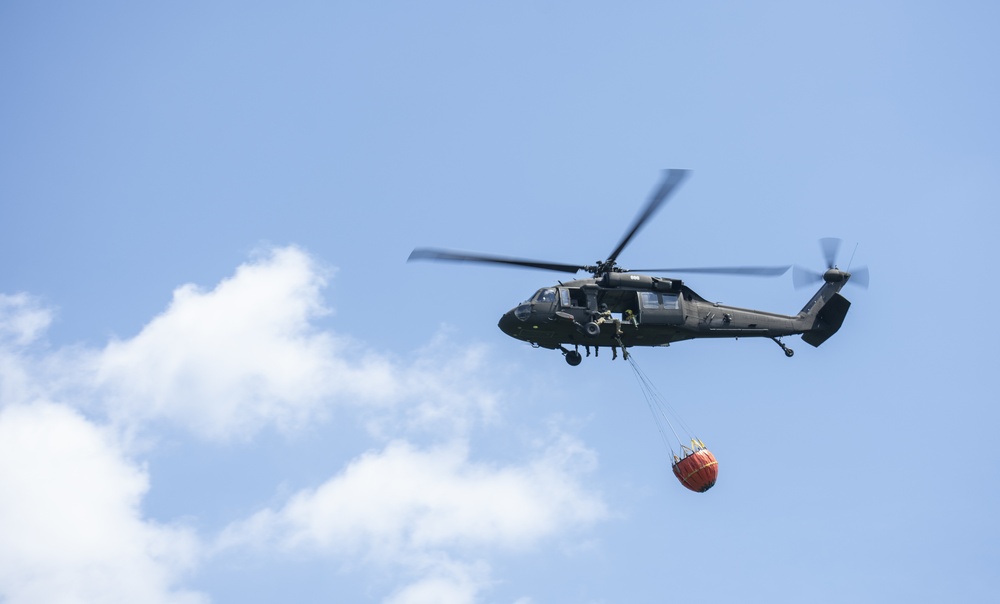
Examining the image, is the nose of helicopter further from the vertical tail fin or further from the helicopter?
the vertical tail fin

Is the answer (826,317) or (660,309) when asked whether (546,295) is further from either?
(826,317)

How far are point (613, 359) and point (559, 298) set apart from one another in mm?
2991

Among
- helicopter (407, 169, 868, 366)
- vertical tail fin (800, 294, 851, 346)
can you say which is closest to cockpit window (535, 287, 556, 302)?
helicopter (407, 169, 868, 366)

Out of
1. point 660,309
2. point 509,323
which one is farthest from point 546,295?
point 660,309

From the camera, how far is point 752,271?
126 ft

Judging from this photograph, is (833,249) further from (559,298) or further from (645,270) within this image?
(559,298)

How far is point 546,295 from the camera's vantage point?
3925 cm

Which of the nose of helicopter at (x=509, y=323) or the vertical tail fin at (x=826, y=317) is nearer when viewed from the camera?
the nose of helicopter at (x=509, y=323)

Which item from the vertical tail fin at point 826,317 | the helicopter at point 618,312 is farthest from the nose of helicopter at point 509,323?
the vertical tail fin at point 826,317

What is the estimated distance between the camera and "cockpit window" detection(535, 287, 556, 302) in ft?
128

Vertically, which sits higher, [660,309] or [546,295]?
[546,295]

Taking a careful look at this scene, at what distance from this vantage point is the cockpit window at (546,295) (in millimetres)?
39156

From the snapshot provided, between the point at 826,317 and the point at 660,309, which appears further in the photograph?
the point at 826,317

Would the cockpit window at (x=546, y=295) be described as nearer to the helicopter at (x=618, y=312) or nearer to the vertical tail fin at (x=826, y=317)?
the helicopter at (x=618, y=312)
